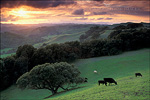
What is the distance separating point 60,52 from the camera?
5253 centimetres

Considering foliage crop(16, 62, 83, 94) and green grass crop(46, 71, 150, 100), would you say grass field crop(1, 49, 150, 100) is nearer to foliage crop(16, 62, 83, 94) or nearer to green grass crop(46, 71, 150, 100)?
green grass crop(46, 71, 150, 100)

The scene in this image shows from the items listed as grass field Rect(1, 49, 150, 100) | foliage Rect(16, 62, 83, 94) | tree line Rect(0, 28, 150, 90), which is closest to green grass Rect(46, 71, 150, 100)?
grass field Rect(1, 49, 150, 100)

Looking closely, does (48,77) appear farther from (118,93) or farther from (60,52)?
(60,52)

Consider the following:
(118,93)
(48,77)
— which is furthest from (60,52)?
(118,93)

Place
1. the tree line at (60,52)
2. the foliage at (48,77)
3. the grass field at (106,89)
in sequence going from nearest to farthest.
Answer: the grass field at (106,89) → the foliage at (48,77) → the tree line at (60,52)

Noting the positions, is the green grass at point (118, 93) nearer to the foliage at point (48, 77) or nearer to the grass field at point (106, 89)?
the grass field at point (106, 89)

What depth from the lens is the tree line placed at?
146 ft

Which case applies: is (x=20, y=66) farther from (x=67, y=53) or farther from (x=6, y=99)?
(x=67, y=53)

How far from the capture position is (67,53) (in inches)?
2143

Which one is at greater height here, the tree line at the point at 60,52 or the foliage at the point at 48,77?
the tree line at the point at 60,52

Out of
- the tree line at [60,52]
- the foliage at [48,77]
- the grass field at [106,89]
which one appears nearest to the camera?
the grass field at [106,89]

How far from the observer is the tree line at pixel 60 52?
44562 mm

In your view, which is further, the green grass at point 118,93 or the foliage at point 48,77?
the foliage at point 48,77

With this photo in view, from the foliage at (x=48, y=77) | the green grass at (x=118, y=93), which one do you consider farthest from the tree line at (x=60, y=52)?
the green grass at (x=118, y=93)
